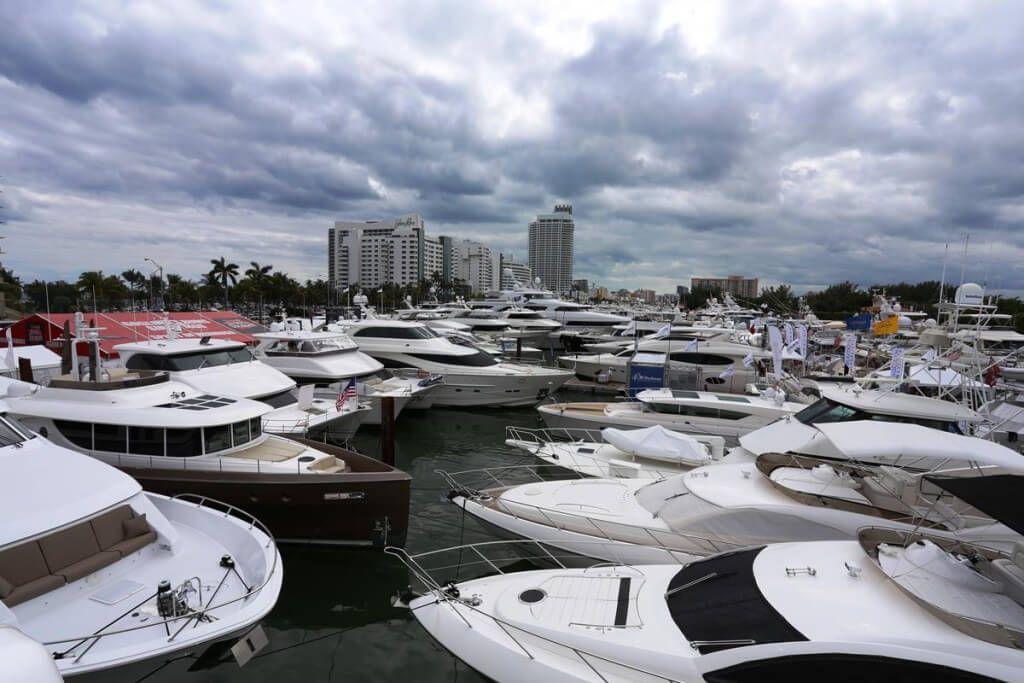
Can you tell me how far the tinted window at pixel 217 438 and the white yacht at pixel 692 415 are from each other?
28.7ft

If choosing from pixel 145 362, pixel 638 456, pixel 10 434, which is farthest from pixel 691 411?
pixel 145 362

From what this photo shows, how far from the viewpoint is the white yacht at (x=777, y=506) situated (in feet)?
21.1

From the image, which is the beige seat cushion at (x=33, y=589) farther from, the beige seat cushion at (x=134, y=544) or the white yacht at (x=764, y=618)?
the white yacht at (x=764, y=618)

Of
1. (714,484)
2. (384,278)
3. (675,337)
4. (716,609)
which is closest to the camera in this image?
(716,609)

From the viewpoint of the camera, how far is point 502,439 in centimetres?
1720

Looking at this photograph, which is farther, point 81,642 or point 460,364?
point 460,364

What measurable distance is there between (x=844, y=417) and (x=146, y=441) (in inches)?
523

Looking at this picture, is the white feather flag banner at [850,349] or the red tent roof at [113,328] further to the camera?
the red tent roof at [113,328]

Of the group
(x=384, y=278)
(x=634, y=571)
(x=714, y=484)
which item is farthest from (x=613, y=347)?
(x=384, y=278)

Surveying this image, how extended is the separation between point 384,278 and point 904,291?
115 meters

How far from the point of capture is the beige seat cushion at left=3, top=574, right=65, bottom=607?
5375 mm

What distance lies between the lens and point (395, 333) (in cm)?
2230

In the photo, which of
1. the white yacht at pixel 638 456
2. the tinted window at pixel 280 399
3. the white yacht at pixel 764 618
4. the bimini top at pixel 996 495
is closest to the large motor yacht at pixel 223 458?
the white yacht at pixel 764 618

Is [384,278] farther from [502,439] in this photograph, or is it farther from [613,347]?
[502,439]
